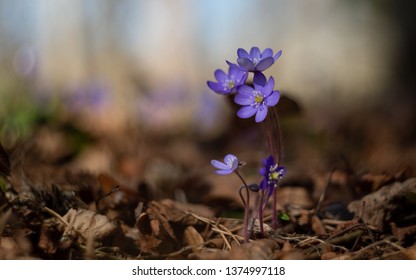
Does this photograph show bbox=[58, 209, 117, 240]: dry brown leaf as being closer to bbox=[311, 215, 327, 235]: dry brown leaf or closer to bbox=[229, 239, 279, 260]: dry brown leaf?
bbox=[229, 239, 279, 260]: dry brown leaf

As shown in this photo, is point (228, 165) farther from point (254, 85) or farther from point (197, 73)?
point (197, 73)

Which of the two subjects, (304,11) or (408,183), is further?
(304,11)

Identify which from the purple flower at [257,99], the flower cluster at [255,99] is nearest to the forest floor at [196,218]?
the flower cluster at [255,99]

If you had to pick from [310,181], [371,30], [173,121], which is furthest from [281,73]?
[310,181]

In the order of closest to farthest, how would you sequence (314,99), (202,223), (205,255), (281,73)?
1. (205,255)
2. (202,223)
3. (314,99)
4. (281,73)

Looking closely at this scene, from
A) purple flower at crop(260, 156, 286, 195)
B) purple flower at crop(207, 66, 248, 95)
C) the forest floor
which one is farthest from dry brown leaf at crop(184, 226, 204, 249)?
purple flower at crop(207, 66, 248, 95)

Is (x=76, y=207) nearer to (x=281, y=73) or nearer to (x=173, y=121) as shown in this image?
(x=173, y=121)

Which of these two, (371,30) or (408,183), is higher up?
(371,30)

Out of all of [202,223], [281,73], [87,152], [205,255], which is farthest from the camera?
[281,73]
